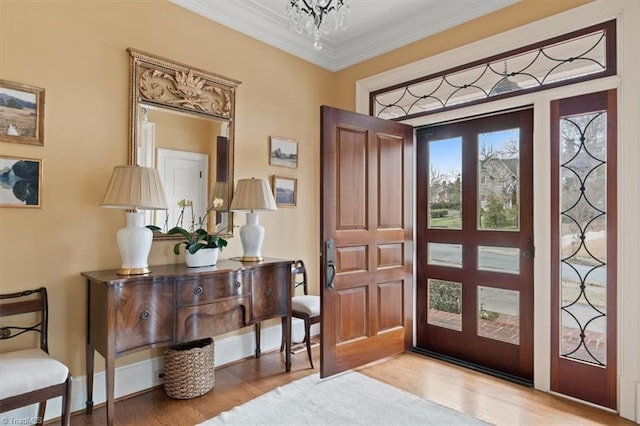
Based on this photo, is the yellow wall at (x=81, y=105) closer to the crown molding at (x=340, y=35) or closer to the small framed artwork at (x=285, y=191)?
the crown molding at (x=340, y=35)

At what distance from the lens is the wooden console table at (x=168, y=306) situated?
2180 millimetres

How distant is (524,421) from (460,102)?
8.00ft

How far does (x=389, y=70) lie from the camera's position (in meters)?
3.65

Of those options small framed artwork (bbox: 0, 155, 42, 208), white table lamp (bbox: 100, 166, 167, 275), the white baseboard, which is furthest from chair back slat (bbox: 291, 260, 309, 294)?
small framed artwork (bbox: 0, 155, 42, 208)

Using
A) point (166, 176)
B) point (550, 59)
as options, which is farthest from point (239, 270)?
point (550, 59)

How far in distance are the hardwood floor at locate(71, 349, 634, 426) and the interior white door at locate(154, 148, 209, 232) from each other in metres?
1.23

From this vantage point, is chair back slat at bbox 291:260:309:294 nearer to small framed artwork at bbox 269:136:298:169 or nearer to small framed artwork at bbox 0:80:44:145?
small framed artwork at bbox 269:136:298:169

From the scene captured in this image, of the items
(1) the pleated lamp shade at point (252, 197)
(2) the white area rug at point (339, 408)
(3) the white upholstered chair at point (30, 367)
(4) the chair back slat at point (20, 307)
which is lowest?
(2) the white area rug at point (339, 408)

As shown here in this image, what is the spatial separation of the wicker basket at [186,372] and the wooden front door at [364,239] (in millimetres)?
858

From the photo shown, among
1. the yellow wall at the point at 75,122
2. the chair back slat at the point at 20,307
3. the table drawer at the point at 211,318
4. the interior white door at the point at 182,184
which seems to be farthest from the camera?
the interior white door at the point at 182,184

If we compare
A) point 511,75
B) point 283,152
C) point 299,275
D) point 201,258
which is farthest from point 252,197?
point 511,75

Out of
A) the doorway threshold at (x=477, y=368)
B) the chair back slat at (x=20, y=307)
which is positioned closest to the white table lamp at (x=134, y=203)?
the chair back slat at (x=20, y=307)

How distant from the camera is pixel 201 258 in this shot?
271 centimetres

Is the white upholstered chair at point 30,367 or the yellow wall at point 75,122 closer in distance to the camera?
the white upholstered chair at point 30,367
